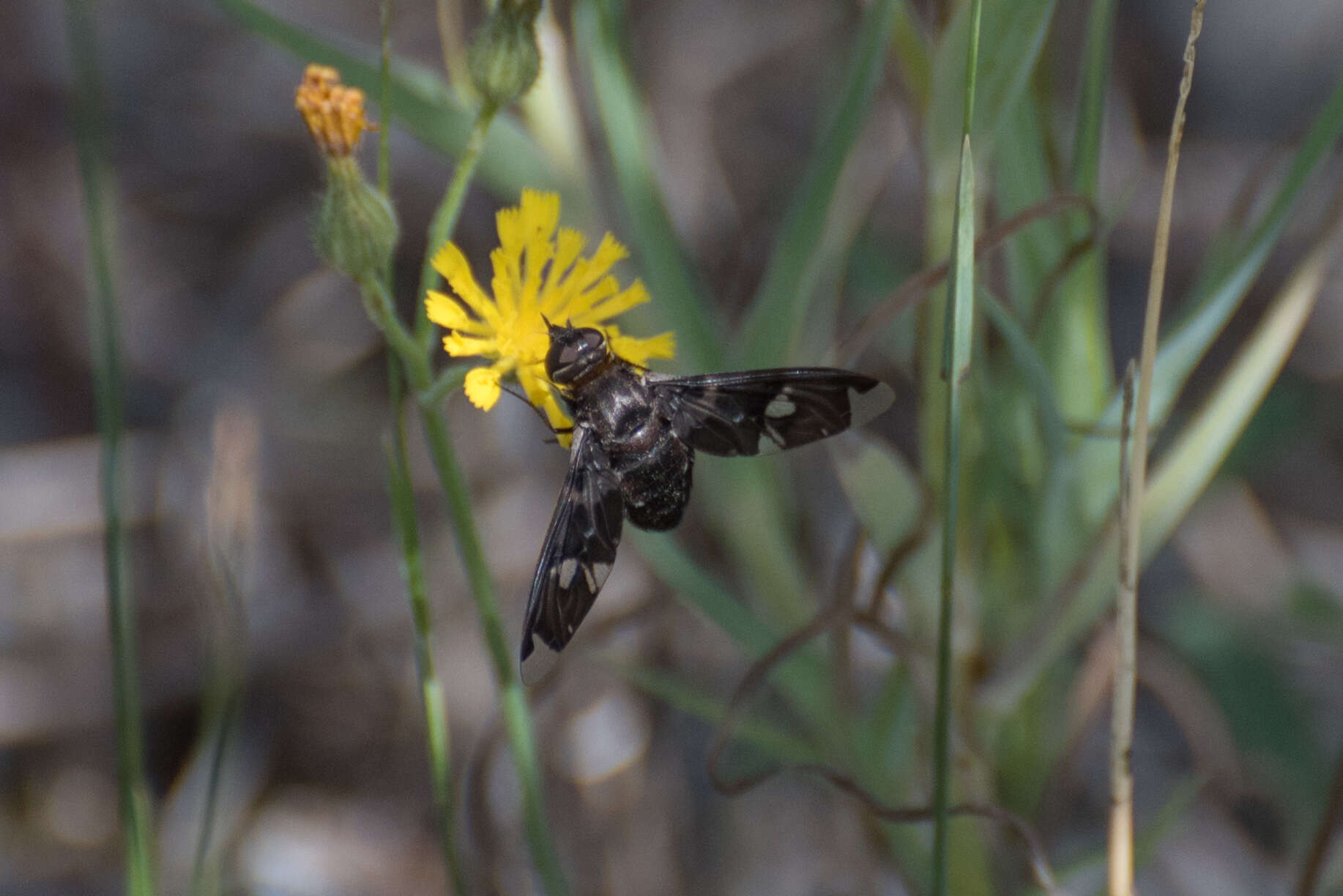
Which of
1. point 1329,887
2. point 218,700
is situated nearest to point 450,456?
point 218,700

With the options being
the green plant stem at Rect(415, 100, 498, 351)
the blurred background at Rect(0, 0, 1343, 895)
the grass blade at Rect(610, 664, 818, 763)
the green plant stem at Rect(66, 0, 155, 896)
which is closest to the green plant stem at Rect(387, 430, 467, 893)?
the green plant stem at Rect(415, 100, 498, 351)

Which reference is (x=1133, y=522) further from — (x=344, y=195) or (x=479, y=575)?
(x=344, y=195)

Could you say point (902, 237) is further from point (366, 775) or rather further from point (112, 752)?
point (112, 752)

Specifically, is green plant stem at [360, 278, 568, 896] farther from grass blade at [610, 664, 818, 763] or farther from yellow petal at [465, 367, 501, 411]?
grass blade at [610, 664, 818, 763]

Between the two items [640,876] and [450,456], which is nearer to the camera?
[450,456]

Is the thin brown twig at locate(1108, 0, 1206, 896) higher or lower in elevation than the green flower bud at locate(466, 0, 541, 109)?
lower
